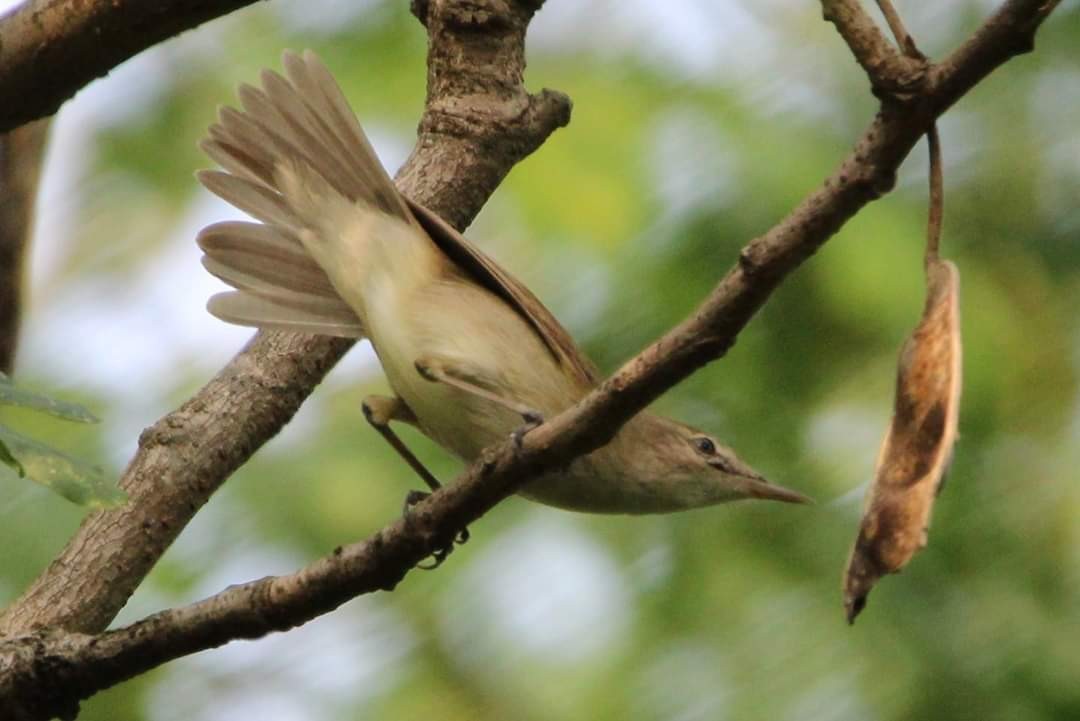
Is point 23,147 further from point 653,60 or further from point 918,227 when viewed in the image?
point 918,227

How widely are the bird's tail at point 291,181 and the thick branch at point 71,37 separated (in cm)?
63

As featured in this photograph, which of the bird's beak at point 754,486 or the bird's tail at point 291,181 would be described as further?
the bird's beak at point 754,486

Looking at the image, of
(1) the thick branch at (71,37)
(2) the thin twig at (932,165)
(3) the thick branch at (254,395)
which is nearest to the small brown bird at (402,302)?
(3) the thick branch at (254,395)

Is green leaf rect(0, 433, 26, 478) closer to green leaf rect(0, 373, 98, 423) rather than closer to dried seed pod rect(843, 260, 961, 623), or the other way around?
green leaf rect(0, 373, 98, 423)

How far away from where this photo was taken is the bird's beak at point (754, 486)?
3.59 m

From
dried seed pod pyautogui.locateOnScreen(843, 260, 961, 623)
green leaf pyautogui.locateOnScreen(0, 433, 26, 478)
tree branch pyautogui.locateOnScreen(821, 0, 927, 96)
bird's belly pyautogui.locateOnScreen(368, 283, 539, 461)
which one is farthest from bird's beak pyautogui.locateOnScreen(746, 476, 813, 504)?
green leaf pyautogui.locateOnScreen(0, 433, 26, 478)

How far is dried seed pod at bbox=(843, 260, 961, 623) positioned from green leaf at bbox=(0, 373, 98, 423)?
119 centimetres

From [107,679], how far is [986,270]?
3.01 metres

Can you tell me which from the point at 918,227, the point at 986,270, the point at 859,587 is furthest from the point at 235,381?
the point at 986,270

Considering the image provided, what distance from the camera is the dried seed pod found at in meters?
1.84

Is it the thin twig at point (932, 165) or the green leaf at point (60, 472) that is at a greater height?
the green leaf at point (60, 472)

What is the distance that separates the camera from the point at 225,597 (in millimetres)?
2412

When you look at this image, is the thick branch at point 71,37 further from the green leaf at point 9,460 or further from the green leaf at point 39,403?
the green leaf at point 9,460

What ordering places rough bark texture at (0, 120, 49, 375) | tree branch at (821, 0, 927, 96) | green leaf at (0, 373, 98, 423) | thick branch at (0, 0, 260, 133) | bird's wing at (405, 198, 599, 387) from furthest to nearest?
1. rough bark texture at (0, 120, 49, 375)
2. bird's wing at (405, 198, 599, 387)
3. thick branch at (0, 0, 260, 133)
4. green leaf at (0, 373, 98, 423)
5. tree branch at (821, 0, 927, 96)
